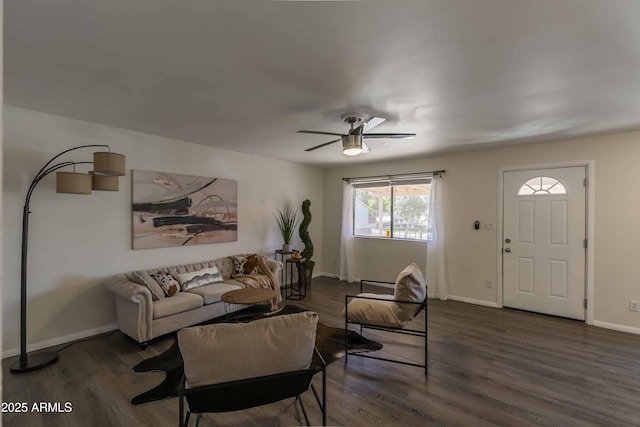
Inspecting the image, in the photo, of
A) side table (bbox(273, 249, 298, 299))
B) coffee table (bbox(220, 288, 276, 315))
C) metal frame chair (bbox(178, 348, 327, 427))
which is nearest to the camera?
metal frame chair (bbox(178, 348, 327, 427))

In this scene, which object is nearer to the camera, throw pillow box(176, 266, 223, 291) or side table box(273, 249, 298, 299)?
throw pillow box(176, 266, 223, 291)

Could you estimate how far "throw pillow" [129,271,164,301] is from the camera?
138 inches

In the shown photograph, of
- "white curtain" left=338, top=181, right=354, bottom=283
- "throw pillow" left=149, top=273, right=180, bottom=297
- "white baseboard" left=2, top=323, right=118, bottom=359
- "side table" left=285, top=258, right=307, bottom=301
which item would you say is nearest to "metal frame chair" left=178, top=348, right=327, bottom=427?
"throw pillow" left=149, top=273, right=180, bottom=297

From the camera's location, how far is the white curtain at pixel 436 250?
16.9ft

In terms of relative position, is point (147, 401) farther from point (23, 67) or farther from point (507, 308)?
point (507, 308)

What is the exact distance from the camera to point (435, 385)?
8.68 feet

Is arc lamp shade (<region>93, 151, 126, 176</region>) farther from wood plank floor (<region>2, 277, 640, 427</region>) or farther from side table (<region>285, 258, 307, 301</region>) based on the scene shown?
side table (<region>285, 258, 307, 301</region>)

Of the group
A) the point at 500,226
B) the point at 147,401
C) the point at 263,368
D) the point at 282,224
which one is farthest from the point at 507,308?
the point at 147,401

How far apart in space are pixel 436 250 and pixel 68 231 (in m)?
5.04

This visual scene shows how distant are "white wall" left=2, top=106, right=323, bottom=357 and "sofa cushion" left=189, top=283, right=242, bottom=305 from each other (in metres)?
0.66

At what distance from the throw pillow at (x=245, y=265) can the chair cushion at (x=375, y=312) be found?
2039 mm

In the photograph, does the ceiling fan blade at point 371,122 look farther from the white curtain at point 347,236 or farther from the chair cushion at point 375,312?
the white curtain at point 347,236

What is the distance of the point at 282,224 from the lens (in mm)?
5906

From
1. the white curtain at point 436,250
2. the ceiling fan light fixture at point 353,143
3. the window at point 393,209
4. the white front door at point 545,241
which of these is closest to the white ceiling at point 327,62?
the ceiling fan light fixture at point 353,143
